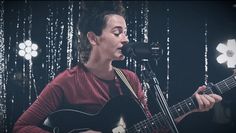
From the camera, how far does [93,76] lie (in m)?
2.57

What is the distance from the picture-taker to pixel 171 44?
2742 mm

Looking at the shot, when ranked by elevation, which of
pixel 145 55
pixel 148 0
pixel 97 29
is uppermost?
pixel 148 0

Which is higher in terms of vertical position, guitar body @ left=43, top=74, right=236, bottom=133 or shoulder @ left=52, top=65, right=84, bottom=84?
shoulder @ left=52, top=65, right=84, bottom=84

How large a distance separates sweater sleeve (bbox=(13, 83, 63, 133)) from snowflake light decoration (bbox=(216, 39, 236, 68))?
1.37m

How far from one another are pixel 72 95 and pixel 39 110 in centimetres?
27

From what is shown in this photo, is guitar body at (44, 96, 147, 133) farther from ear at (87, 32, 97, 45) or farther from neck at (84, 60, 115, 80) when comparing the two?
ear at (87, 32, 97, 45)

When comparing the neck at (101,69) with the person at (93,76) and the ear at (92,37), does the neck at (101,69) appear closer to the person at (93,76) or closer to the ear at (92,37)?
the person at (93,76)

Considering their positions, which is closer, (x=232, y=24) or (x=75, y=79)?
(x=75, y=79)

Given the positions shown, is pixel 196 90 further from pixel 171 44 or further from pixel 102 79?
pixel 102 79

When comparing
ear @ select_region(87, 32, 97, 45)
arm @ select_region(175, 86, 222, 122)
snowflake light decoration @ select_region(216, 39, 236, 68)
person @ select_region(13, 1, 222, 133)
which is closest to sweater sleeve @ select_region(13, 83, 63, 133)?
person @ select_region(13, 1, 222, 133)

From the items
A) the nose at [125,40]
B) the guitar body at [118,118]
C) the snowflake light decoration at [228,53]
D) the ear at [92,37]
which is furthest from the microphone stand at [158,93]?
the snowflake light decoration at [228,53]

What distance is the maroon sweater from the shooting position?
8.00 ft

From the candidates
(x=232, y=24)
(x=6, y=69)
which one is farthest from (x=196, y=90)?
(x=6, y=69)

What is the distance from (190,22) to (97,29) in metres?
0.84
